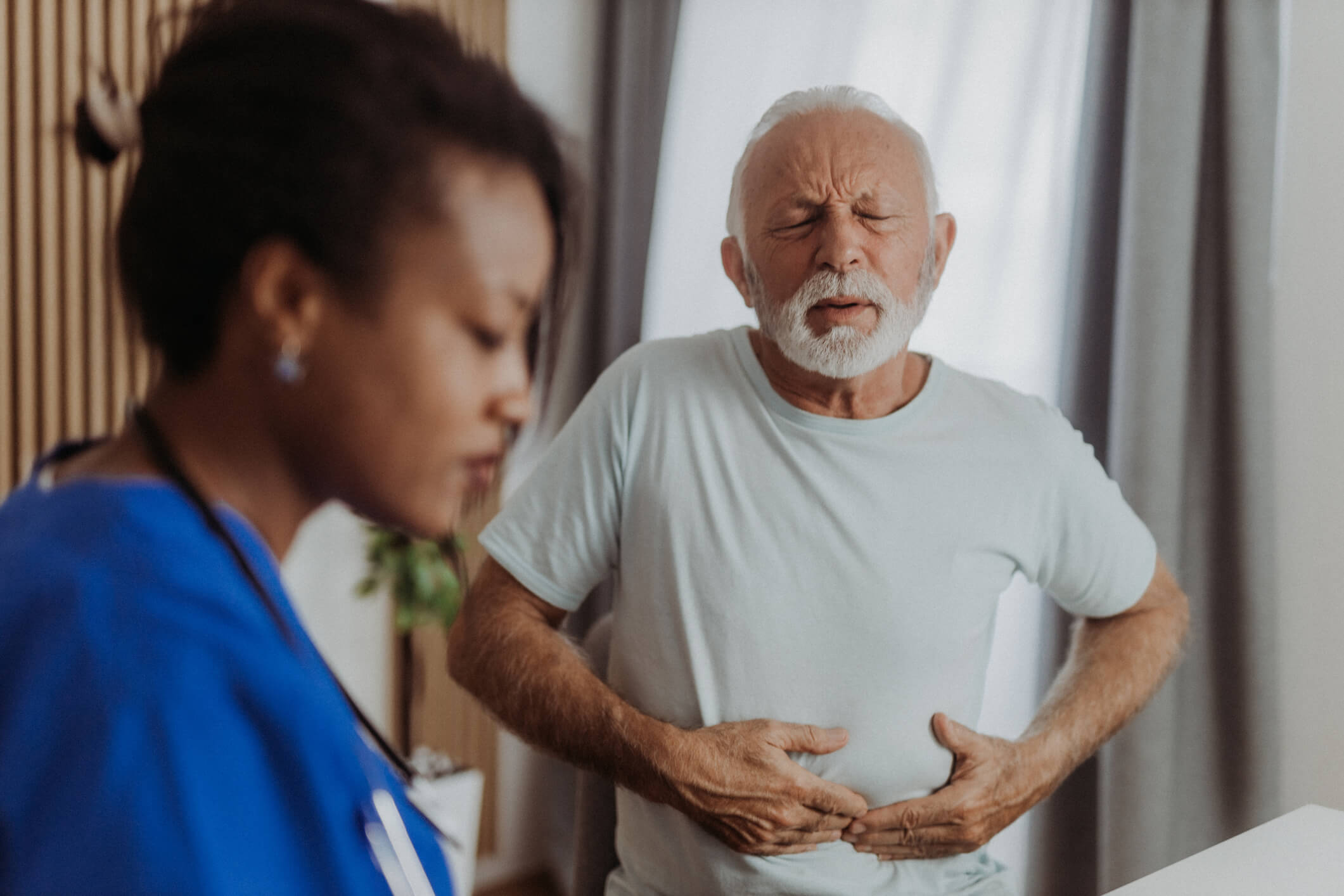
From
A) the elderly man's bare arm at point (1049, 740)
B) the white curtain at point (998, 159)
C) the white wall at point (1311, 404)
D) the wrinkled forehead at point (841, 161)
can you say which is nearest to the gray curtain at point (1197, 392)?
the white wall at point (1311, 404)

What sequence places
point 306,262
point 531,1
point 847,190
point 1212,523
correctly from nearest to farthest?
1. point 306,262
2. point 847,190
3. point 1212,523
4. point 531,1

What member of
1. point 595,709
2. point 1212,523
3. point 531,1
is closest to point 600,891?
point 595,709

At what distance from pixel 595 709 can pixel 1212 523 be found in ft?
3.88

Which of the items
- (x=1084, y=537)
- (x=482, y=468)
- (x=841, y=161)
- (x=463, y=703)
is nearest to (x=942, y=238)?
(x=841, y=161)

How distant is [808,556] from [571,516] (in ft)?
1.11

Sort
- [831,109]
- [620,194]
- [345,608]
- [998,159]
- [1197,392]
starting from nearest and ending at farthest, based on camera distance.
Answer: [831,109], [1197,392], [998,159], [345,608], [620,194]

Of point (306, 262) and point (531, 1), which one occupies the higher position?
point (531, 1)

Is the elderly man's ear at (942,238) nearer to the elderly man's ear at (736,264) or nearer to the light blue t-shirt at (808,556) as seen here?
the light blue t-shirt at (808,556)

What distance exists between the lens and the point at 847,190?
4.80ft

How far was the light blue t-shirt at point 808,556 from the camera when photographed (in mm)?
1377

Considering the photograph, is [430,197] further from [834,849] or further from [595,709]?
[834,849]

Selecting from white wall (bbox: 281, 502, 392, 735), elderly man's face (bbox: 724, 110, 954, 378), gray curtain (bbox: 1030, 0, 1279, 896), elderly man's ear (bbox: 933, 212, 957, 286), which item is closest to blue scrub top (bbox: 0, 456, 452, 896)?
elderly man's face (bbox: 724, 110, 954, 378)

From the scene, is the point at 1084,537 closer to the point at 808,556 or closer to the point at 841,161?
the point at 808,556

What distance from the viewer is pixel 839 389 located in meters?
1.49
